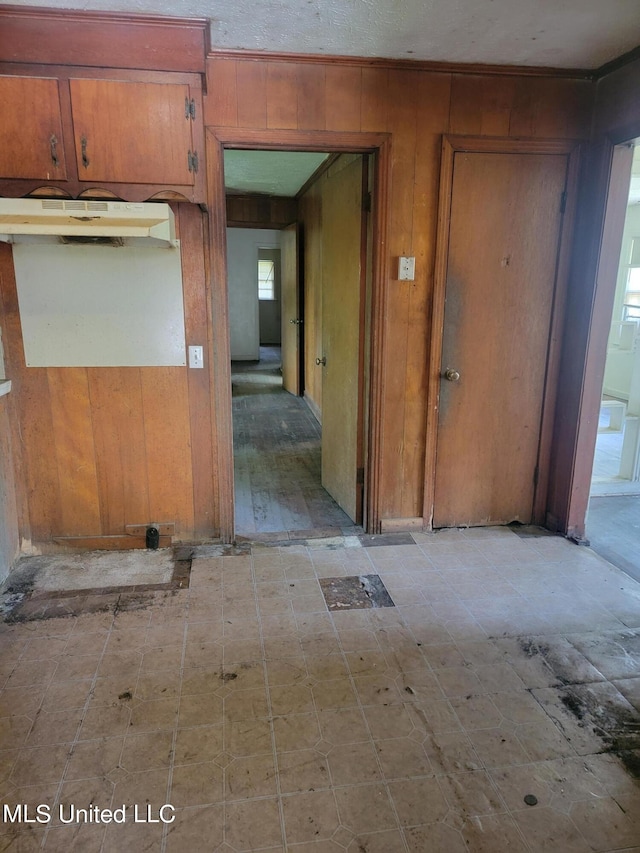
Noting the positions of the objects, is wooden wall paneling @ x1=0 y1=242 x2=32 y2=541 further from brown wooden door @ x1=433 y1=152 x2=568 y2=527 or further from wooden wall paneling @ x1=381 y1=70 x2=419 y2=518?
brown wooden door @ x1=433 y1=152 x2=568 y2=527

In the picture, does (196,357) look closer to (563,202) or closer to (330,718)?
(330,718)

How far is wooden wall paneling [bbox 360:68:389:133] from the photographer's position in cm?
264

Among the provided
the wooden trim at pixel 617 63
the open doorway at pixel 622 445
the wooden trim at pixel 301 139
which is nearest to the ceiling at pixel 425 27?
the wooden trim at pixel 617 63

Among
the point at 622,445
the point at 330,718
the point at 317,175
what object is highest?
the point at 317,175

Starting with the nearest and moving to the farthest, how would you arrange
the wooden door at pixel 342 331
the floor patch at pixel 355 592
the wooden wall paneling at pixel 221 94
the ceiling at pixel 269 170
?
the floor patch at pixel 355 592, the wooden wall paneling at pixel 221 94, the wooden door at pixel 342 331, the ceiling at pixel 269 170

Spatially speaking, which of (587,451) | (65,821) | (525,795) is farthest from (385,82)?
(65,821)

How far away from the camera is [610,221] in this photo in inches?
109

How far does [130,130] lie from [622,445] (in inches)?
153

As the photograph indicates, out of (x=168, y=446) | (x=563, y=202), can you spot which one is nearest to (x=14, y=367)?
(x=168, y=446)

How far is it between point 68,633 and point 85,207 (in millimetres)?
1696

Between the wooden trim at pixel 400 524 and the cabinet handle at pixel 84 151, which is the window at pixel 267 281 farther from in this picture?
the cabinet handle at pixel 84 151

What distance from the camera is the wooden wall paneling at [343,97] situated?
262 cm

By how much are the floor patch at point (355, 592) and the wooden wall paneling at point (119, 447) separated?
107 centimetres

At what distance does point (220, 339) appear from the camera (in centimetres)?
284
